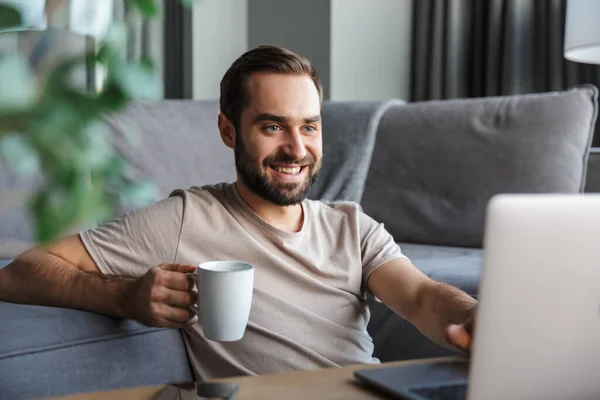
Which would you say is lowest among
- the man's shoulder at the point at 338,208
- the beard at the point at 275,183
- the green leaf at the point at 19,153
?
the man's shoulder at the point at 338,208

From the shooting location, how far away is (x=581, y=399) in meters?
0.63

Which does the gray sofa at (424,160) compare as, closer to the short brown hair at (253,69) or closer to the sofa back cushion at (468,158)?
the sofa back cushion at (468,158)

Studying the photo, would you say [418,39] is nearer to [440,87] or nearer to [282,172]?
[440,87]

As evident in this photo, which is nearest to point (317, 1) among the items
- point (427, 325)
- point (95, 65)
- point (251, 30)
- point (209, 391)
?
point (251, 30)

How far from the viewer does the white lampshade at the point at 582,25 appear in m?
2.18

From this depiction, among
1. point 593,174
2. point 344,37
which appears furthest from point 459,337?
point 344,37

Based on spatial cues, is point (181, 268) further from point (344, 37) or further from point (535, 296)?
point (344, 37)

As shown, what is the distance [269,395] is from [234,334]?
21cm

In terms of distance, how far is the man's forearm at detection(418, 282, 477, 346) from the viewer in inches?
40.4

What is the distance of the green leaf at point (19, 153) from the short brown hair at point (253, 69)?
3.78ft

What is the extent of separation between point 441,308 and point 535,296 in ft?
1.66

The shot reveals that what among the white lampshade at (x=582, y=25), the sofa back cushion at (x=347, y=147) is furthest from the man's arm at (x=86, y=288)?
the white lampshade at (x=582, y=25)

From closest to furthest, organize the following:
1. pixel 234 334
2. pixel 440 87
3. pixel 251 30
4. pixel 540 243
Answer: pixel 540 243 → pixel 234 334 → pixel 440 87 → pixel 251 30

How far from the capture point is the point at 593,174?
2.11m
